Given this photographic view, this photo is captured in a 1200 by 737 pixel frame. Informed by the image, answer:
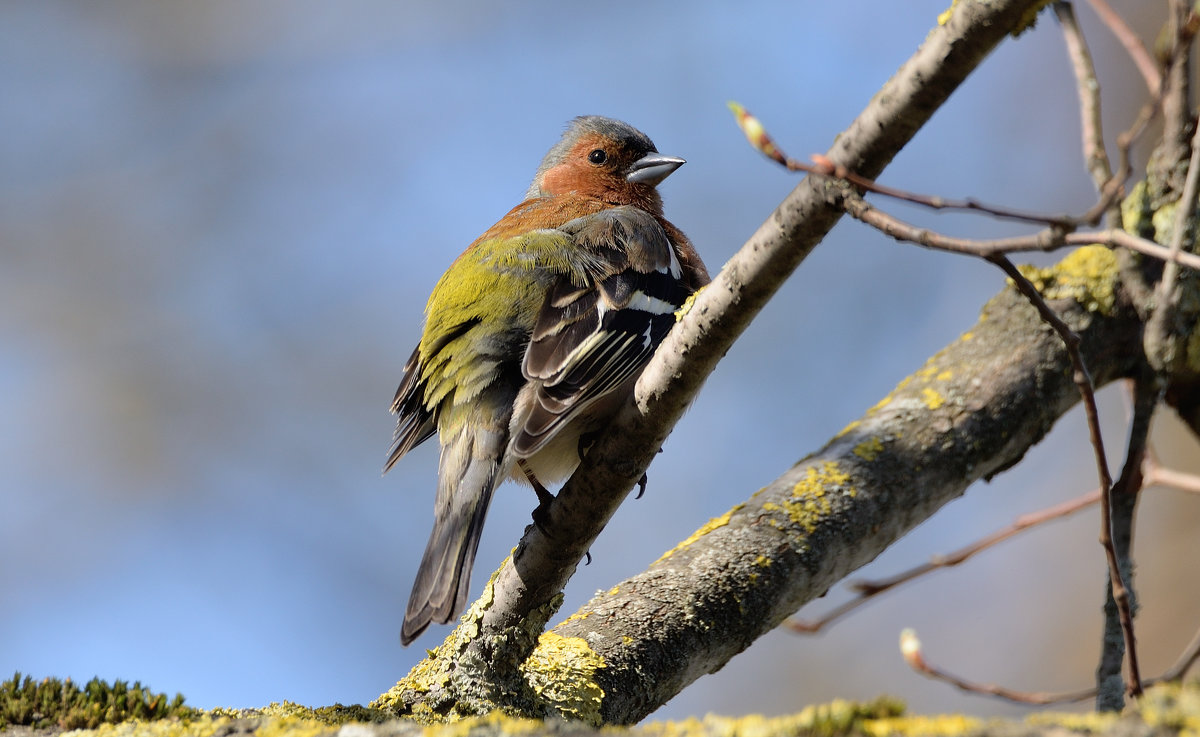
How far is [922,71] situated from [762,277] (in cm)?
54

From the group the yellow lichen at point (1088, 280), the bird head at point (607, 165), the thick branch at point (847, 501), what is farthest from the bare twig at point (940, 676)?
the bird head at point (607, 165)

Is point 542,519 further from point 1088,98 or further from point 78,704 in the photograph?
point 1088,98

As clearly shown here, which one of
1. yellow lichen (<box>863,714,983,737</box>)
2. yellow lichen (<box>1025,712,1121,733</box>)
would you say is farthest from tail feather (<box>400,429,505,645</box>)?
yellow lichen (<box>1025,712,1121,733</box>)

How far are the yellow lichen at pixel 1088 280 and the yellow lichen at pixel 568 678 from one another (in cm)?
239

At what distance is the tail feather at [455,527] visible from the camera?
3.12 m

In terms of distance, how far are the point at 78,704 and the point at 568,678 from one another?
4.45 feet

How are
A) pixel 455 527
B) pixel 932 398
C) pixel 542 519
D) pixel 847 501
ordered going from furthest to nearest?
pixel 932 398, pixel 847 501, pixel 455 527, pixel 542 519

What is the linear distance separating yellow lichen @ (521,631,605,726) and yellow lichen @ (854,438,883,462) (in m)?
1.26

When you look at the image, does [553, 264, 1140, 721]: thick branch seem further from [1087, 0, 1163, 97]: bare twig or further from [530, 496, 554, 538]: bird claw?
[1087, 0, 1163, 97]: bare twig

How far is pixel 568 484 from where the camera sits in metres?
2.88

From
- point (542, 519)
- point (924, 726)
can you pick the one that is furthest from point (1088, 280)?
point (924, 726)

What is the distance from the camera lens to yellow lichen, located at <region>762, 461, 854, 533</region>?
3.53 meters

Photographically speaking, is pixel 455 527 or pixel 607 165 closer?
pixel 455 527

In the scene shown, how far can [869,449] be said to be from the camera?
374 cm
